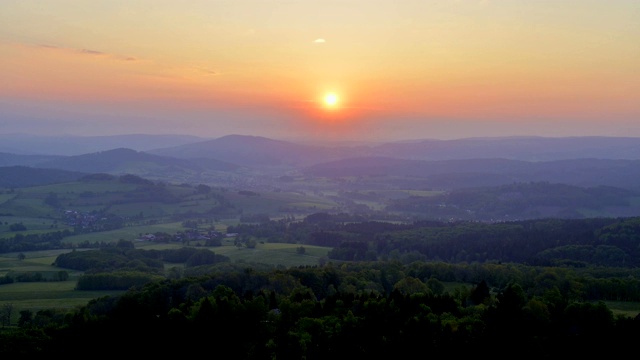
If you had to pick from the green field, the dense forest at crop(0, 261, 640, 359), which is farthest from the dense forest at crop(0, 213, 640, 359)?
the green field

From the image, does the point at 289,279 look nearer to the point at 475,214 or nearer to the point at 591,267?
the point at 591,267

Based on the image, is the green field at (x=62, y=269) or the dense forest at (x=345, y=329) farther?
the green field at (x=62, y=269)

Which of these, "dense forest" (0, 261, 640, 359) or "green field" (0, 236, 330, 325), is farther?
"green field" (0, 236, 330, 325)

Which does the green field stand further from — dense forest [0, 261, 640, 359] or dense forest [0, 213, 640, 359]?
dense forest [0, 261, 640, 359]

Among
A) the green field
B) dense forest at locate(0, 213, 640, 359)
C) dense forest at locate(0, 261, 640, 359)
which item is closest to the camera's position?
dense forest at locate(0, 261, 640, 359)

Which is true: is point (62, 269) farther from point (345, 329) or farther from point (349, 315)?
point (345, 329)

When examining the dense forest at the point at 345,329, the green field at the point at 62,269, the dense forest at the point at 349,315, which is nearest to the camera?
the dense forest at the point at 345,329

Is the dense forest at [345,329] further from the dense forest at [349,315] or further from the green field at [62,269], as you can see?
the green field at [62,269]

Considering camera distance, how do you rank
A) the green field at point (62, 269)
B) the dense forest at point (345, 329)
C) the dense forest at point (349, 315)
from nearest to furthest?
the dense forest at point (345, 329)
the dense forest at point (349, 315)
the green field at point (62, 269)

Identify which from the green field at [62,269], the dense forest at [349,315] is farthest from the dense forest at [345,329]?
the green field at [62,269]

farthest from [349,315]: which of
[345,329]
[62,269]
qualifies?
[62,269]

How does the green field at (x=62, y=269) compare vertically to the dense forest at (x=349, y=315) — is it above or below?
below

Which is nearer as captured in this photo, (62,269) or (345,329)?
(345,329)
